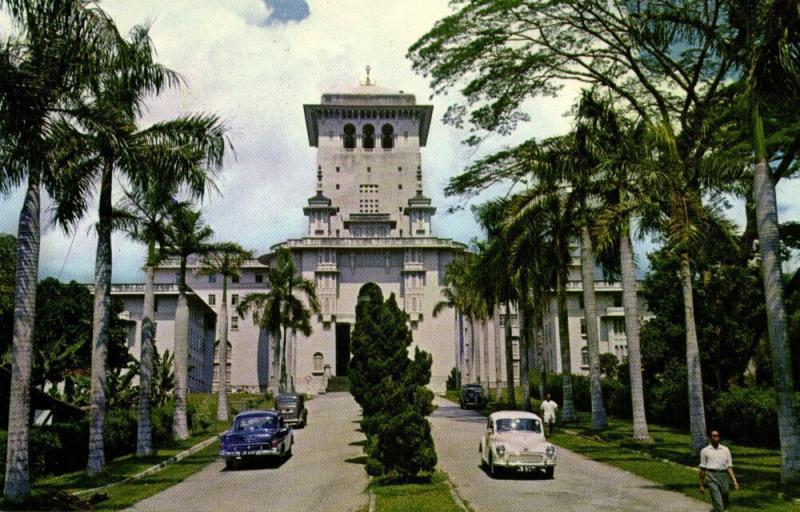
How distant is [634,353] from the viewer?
80.1 feet

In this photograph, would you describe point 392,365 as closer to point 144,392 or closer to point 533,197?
A: point 144,392

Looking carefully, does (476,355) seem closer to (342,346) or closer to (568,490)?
(342,346)

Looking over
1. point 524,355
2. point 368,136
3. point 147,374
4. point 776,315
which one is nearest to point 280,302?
point 524,355

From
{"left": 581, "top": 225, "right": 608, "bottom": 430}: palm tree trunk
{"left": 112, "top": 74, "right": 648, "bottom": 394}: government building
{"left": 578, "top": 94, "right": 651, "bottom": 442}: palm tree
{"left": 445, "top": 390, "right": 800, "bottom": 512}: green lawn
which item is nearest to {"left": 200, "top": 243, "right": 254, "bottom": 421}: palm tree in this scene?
{"left": 581, "top": 225, "right": 608, "bottom": 430}: palm tree trunk

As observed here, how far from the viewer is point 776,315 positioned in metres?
15.6

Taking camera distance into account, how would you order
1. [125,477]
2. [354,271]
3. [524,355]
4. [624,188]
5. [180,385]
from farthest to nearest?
[354,271], [524,355], [180,385], [624,188], [125,477]

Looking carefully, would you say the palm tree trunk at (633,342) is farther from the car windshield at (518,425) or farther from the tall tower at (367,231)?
the tall tower at (367,231)

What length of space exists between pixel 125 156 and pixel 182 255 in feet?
42.8

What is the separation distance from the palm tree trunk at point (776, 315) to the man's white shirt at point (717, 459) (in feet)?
13.0

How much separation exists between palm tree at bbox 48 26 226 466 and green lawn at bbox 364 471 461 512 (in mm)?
8096

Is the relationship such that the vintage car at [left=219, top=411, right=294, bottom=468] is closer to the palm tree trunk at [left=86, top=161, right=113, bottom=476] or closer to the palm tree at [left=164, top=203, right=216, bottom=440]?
the palm tree trunk at [left=86, top=161, right=113, bottom=476]

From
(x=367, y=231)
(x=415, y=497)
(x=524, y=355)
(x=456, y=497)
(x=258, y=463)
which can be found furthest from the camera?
(x=367, y=231)

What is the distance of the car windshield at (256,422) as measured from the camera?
917 inches

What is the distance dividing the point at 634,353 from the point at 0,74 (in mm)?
19179
